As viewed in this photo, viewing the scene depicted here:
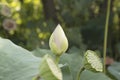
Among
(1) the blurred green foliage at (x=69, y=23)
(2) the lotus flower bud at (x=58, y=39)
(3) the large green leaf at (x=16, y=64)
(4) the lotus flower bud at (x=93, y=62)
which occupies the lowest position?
(4) the lotus flower bud at (x=93, y=62)

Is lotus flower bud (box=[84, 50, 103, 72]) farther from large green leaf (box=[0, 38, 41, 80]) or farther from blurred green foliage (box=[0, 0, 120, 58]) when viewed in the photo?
blurred green foliage (box=[0, 0, 120, 58])

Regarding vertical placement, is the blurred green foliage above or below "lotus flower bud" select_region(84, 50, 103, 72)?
above

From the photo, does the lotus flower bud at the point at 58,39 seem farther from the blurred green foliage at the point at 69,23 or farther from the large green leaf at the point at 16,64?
the blurred green foliage at the point at 69,23

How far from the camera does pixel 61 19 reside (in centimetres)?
274

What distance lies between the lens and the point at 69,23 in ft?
8.93

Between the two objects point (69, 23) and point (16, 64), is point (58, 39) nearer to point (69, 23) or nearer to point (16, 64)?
point (16, 64)

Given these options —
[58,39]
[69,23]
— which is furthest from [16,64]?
[69,23]

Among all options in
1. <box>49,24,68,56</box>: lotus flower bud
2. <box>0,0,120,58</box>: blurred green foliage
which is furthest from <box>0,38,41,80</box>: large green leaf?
<box>0,0,120,58</box>: blurred green foliage

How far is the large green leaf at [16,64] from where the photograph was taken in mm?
798

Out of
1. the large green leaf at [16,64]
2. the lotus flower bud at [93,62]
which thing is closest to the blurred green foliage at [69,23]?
the large green leaf at [16,64]

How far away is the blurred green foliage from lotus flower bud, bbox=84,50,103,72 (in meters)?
1.41

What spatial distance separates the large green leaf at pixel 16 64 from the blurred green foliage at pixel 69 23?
1.30m

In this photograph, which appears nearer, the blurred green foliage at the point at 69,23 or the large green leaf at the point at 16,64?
the large green leaf at the point at 16,64

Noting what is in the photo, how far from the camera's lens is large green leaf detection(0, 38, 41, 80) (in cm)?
80
